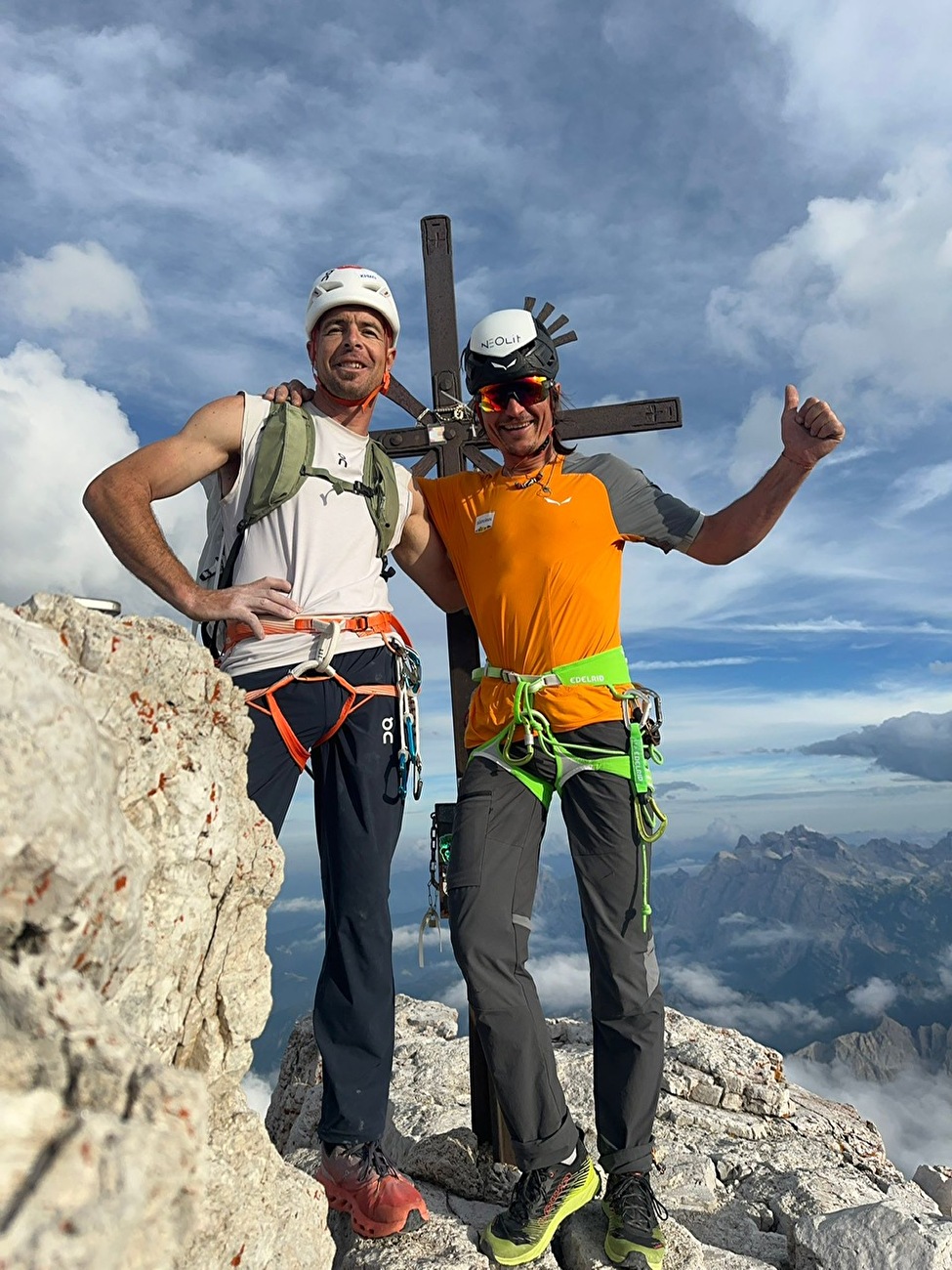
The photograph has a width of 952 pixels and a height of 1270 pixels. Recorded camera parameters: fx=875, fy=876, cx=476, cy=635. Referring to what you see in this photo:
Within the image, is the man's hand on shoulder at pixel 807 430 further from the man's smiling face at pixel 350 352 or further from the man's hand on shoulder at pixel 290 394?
the man's hand on shoulder at pixel 290 394

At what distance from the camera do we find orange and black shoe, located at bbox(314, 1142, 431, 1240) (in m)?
4.87

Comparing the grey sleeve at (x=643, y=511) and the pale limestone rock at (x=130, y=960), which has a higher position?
the grey sleeve at (x=643, y=511)

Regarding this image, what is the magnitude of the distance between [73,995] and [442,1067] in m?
7.01

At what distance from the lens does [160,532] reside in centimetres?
513

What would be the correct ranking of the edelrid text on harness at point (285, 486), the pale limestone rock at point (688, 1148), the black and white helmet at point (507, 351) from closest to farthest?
the pale limestone rock at point (688, 1148)
the edelrid text on harness at point (285, 486)
the black and white helmet at point (507, 351)

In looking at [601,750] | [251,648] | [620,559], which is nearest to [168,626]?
[251,648]

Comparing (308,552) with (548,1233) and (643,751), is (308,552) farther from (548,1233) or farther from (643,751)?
(548,1233)

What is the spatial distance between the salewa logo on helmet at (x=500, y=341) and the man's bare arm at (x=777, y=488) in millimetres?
1851

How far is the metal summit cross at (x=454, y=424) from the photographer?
669 centimetres

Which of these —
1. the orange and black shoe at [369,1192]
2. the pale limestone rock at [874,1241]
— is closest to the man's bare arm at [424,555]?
the orange and black shoe at [369,1192]

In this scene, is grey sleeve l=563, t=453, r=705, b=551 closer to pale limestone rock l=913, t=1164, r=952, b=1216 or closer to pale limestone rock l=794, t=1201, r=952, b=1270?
pale limestone rock l=794, t=1201, r=952, b=1270

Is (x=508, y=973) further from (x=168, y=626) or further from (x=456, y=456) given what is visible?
(x=456, y=456)

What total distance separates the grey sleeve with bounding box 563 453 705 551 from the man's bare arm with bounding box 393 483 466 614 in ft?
3.52

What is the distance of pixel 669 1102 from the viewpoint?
8.22 metres
